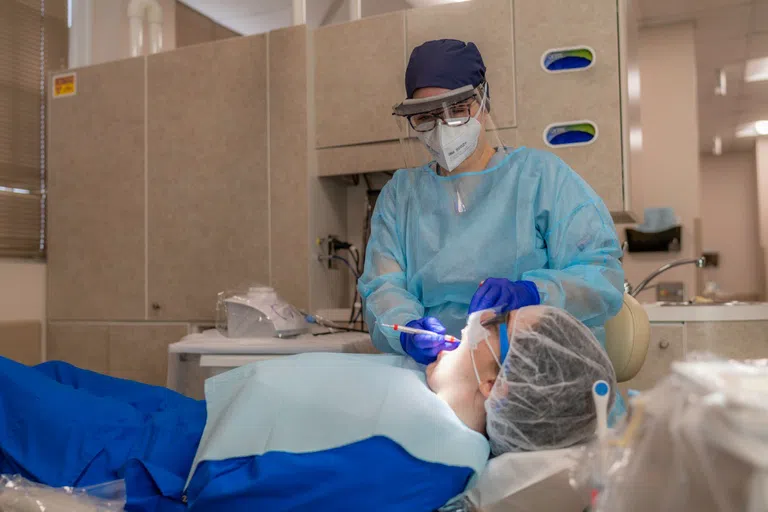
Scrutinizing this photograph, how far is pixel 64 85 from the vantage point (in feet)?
10.2

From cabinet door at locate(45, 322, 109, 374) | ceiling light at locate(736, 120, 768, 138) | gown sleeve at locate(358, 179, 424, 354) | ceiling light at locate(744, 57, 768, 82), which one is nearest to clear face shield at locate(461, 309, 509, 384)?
gown sleeve at locate(358, 179, 424, 354)

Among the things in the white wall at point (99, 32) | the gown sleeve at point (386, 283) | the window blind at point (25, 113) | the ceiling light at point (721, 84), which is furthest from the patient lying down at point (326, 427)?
the ceiling light at point (721, 84)

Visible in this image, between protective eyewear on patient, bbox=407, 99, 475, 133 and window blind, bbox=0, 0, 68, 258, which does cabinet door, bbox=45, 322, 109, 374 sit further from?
protective eyewear on patient, bbox=407, 99, 475, 133

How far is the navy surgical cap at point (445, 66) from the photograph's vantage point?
5.15 ft

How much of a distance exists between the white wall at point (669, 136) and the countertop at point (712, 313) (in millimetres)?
1693

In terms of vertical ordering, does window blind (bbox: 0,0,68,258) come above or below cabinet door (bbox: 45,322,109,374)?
above

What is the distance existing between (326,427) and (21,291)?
7.99ft

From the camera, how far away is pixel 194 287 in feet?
9.11

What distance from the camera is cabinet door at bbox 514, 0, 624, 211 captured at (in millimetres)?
2209

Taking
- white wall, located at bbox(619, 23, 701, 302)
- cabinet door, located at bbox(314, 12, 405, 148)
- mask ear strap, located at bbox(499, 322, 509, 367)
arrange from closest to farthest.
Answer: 1. mask ear strap, located at bbox(499, 322, 509, 367)
2. cabinet door, located at bbox(314, 12, 405, 148)
3. white wall, located at bbox(619, 23, 701, 302)

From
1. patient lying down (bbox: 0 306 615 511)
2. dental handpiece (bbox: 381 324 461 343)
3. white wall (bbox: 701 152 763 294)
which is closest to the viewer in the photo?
patient lying down (bbox: 0 306 615 511)

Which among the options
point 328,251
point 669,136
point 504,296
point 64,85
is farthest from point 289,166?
point 669,136

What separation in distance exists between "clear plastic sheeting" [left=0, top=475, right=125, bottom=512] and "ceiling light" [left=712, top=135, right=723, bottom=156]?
8178mm

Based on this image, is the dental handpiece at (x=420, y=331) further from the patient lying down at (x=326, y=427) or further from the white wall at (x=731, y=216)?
the white wall at (x=731, y=216)
